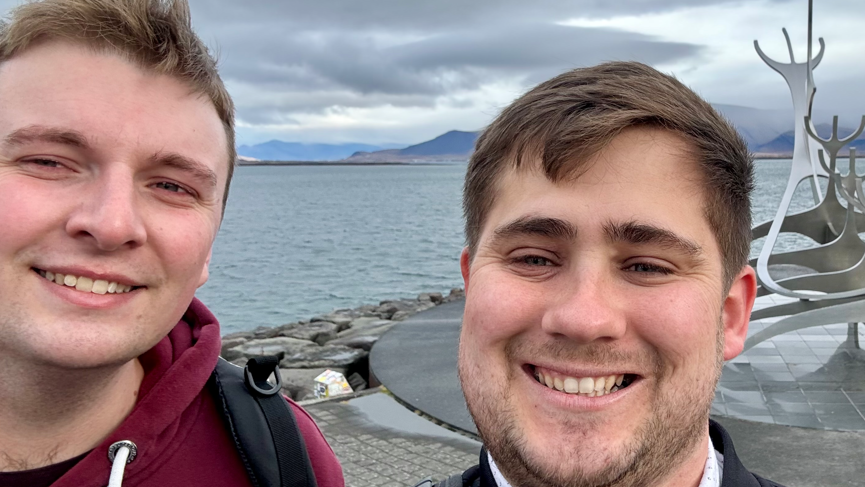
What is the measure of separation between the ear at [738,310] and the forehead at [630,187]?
299mm

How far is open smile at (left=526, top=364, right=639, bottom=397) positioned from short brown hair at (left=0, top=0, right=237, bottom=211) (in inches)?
52.4

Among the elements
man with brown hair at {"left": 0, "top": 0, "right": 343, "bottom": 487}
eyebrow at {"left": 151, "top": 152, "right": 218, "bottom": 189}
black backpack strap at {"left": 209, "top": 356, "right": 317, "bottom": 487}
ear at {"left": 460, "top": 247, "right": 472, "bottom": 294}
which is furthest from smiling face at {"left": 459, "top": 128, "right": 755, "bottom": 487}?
eyebrow at {"left": 151, "top": 152, "right": 218, "bottom": 189}

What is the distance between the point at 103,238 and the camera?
6.14ft

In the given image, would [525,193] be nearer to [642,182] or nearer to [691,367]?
[642,182]

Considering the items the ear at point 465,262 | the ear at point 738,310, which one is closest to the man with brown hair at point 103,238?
the ear at point 465,262

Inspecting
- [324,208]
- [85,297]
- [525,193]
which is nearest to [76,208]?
[85,297]

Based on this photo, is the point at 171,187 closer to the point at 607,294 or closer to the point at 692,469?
the point at 607,294

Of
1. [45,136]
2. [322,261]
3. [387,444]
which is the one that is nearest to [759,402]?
[387,444]

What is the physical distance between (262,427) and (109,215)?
776 mm

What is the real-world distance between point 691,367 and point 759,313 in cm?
809

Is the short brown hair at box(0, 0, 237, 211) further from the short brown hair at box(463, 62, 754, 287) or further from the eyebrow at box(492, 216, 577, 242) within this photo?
the eyebrow at box(492, 216, 577, 242)

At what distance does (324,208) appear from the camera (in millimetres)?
75688

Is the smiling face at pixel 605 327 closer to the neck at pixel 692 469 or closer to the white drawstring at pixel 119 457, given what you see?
the neck at pixel 692 469

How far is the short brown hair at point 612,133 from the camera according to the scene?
1854 mm
